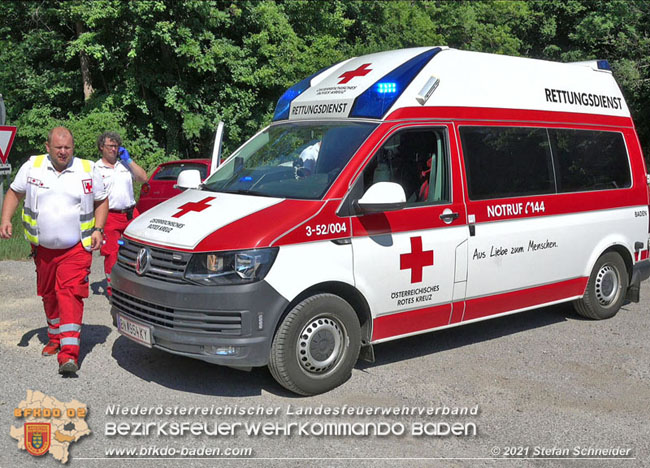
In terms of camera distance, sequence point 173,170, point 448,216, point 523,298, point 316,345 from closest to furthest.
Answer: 1. point 316,345
2. point 448,216
3. point 523,298
4. point 173,170

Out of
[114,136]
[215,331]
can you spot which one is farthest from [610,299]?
[114,136]

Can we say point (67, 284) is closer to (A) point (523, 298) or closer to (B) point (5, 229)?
(B) point (5, 229)

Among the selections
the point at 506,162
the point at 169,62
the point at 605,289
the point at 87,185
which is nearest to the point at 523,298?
the point at 506,162

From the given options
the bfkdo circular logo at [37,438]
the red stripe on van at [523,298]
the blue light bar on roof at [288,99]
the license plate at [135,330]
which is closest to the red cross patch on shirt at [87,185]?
the license plate at [135,330]

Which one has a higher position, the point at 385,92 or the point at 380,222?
the point at 385,92

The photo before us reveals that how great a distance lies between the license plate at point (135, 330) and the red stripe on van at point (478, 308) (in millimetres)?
1683

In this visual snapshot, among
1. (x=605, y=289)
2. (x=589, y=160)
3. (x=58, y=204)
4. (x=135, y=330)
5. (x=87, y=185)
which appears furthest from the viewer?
(x=605, y=289)

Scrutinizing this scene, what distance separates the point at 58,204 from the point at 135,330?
3.87ft

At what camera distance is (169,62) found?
22016mm

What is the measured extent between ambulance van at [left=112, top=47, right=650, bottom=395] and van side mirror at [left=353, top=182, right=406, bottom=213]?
13mm

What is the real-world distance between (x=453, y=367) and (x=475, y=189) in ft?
4.93

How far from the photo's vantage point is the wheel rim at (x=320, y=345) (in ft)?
17.1

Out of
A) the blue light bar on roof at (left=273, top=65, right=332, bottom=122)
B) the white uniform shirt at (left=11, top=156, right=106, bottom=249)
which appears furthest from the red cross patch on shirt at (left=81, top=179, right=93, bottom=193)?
the blue light bar on roof at (left=273, top=65, right=332, bottom=122)

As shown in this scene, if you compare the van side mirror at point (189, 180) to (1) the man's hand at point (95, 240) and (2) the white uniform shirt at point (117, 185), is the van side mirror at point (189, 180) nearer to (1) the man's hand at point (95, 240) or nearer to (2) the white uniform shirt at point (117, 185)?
(1) the man's hand at point (95, 240)
